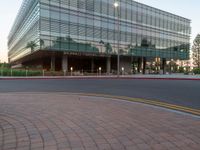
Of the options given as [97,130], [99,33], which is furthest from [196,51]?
[97,130]

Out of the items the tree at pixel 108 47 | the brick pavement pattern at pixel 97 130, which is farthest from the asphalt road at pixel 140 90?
the tree at pixel 108 47

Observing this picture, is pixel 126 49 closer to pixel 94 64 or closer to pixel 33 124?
pixel 94 64

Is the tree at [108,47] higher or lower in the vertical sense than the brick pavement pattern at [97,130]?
higher

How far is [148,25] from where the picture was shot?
5238 centimetres

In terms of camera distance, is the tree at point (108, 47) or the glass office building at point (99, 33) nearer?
the glass office building at point (99, 33)

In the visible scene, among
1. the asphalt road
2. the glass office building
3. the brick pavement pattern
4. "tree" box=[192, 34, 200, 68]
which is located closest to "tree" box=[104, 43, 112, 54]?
the glass office building

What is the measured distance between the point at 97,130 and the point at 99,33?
39885 mm

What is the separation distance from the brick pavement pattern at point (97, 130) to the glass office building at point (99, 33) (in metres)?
25.7

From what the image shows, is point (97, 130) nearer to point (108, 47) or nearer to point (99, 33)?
point (99, 33)

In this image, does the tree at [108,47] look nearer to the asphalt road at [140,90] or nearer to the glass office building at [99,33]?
the glass office building at [99,33]

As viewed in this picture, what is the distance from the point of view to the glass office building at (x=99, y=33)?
3602cm

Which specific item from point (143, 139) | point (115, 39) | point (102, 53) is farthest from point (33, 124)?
point (115, 39)

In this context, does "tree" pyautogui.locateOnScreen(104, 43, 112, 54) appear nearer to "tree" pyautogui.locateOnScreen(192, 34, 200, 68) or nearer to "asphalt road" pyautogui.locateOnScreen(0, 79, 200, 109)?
"asphalt road" pyautogui.locateOnScreen(0, 79, 200, 109)

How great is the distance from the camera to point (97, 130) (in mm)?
4234
